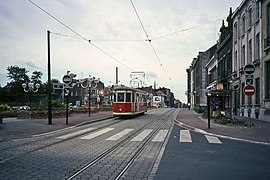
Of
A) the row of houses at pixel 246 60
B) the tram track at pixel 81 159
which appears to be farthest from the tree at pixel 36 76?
the tram track at pixel 81 159

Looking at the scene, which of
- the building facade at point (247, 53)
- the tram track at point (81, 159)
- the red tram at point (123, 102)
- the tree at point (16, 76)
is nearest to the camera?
the tram track at point (81, 159)

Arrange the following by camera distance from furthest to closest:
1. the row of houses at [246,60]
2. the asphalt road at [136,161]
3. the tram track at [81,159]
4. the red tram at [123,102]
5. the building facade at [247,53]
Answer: the red tram at [123,102]
the building facade at [247,53]
the row of houses at [246,60]
the tram track at [81,159]
the asphalt road at [136,161]

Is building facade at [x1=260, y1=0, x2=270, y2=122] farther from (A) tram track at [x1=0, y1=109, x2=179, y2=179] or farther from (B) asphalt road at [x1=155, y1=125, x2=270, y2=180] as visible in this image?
(A) tram track at [x1=0, y1=109, x2=179, y2=179]

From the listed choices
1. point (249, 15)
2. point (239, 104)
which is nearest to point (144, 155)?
point (249, 15)

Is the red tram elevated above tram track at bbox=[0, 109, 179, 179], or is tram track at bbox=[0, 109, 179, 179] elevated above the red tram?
the red tram

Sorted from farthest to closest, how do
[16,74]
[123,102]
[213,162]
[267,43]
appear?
[16,74], [123,102], [267,43], [213,162]

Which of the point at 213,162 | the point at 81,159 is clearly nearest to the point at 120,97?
the point at 81,159

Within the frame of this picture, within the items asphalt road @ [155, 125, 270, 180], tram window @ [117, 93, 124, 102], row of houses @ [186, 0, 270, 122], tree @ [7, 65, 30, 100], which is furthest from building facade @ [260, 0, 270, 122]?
tree @ [7, 65, 30, 100]

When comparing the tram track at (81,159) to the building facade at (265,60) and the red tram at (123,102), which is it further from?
the red tram at (123,102)

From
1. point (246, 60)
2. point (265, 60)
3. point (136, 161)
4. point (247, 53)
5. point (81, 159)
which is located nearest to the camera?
point (136, 161)

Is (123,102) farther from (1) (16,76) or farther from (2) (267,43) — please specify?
(1) (16,76)

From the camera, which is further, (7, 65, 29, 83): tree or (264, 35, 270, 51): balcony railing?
(7, 65, 29, 83): tree

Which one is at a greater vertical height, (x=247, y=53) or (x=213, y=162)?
(x=247, y=53)

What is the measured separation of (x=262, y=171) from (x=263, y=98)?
20.5m
